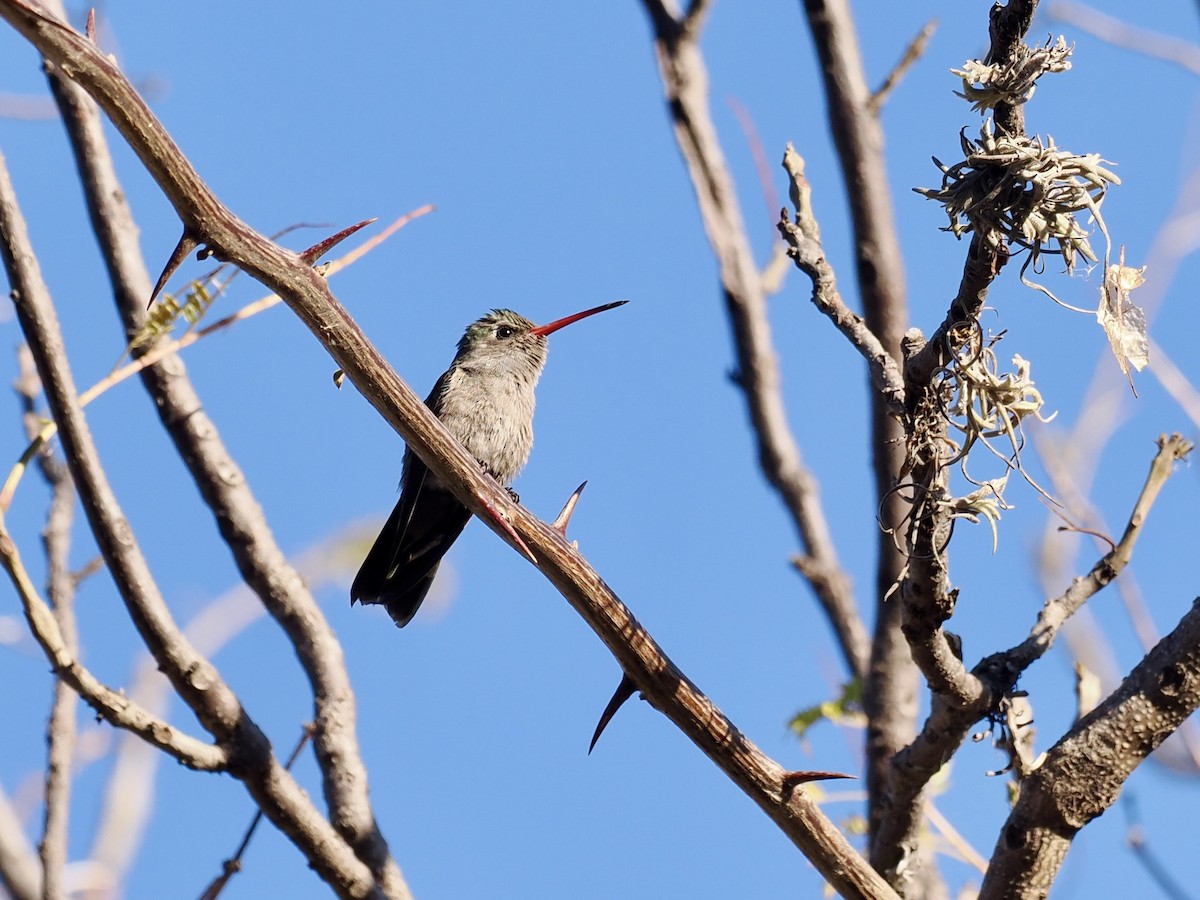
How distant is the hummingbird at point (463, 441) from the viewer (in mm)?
5863

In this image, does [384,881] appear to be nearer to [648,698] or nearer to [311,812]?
[311,812]

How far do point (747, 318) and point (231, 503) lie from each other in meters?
2.67

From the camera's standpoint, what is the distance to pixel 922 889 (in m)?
4.62

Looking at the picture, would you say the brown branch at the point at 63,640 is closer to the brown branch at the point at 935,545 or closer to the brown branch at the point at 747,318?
the brown branch at the point at 935,545

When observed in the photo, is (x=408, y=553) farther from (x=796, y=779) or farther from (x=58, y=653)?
(x=796, y=779)

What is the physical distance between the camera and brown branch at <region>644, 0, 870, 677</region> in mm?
6031

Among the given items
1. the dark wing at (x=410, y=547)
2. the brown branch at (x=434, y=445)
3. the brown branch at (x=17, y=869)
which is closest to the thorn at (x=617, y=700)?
the brown branch at (x=434, y=445)

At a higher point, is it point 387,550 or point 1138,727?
point 387,550

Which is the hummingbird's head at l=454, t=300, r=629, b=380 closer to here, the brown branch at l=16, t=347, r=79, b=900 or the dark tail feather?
the dark tail feather

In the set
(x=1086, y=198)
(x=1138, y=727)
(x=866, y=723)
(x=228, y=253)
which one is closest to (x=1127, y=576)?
(x=866, y=723)

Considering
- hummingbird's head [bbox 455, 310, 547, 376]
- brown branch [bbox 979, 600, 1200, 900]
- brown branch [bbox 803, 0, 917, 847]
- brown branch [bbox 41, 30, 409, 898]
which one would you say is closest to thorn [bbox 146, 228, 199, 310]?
brown branch [bbox 41, 30, 409, 898]

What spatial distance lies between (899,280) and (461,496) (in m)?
3.18

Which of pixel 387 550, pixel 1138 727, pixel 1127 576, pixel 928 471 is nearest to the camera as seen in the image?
pixel 928 471

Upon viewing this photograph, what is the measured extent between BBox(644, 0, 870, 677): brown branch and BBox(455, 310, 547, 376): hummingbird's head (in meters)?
1.41
